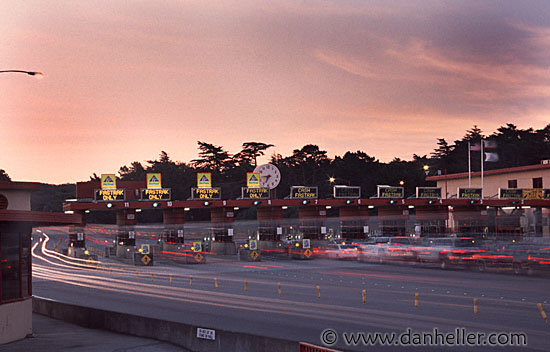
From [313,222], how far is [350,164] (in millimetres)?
72183

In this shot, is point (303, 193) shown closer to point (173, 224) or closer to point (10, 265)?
point (173, 224)

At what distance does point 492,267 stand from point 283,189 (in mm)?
95459

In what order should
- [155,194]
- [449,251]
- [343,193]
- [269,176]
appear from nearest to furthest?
1. [449,251]
2. [155,194]
3. [269,176]
4. [343,193]

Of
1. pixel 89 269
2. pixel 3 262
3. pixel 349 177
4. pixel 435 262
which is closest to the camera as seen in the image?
pixel 3 262

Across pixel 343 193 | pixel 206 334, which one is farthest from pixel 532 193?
pixel 206 334

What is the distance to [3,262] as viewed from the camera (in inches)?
809

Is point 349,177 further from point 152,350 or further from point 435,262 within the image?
point 152,350

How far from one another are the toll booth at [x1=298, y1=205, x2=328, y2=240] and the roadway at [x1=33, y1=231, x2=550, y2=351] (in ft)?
42.5

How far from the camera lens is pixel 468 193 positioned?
7094 centimetres

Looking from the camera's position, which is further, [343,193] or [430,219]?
[430,219]

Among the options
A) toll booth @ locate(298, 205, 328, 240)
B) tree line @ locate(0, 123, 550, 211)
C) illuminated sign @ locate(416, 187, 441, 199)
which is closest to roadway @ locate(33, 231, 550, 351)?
toll booth @ locate(298, 205, 328, 240)

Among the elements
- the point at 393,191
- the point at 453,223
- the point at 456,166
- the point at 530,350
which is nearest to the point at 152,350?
the point at 530,350

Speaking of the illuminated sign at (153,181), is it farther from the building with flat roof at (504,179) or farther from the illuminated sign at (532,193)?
the illuminated sign at (532,193)

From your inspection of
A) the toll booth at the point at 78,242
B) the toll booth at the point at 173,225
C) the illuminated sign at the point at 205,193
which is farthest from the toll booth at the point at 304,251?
the toll booth at the point at 78,242
